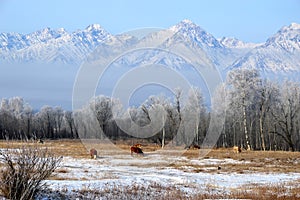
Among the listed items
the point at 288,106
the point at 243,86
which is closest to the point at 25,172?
the point at 243,86

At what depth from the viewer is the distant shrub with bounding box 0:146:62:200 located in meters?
13.9

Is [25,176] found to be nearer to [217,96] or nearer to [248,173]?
[248,173]

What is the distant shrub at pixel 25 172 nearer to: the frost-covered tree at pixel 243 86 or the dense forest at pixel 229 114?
the dense forest at pixel 229 114

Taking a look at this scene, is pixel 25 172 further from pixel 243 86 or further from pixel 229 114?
pixel 229 114

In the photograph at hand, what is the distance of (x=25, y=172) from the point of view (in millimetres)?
13953

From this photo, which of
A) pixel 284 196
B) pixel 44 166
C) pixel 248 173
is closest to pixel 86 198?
pixel 44 166

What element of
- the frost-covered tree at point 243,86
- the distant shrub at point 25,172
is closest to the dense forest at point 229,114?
the frost-covered tree at point 243,86

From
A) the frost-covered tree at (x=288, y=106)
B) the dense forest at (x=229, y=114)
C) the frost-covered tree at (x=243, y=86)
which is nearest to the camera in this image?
the frost-covered tree at (x=243, y=86)

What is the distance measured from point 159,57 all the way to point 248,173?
17.5 meters

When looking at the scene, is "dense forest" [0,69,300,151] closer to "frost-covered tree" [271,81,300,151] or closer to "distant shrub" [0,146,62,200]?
"frost-covered tree" [271,81,300,151]

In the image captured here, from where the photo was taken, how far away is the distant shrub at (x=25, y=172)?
13914mm

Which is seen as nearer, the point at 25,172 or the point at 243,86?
the point at 25,172

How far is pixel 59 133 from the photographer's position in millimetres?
130750

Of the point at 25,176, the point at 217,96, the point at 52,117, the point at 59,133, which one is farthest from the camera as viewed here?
the point at 52,117
